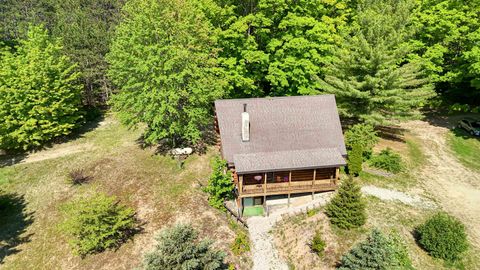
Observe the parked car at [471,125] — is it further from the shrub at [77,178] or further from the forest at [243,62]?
the shrub at [77,178]

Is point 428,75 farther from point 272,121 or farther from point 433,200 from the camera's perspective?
point 272,121

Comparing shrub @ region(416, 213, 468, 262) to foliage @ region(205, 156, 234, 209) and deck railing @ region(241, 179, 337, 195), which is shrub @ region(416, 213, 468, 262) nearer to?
deck railing @ region(241, 179, 337, 195)

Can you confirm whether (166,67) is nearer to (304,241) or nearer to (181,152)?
(181,152)

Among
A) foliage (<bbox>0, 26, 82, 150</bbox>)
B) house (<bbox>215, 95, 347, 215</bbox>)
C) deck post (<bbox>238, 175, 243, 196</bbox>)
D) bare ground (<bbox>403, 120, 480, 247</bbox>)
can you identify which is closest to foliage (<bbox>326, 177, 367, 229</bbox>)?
house (<bbox>215, 95, 347, 215</bbox>)

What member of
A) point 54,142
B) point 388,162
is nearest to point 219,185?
point 388,162

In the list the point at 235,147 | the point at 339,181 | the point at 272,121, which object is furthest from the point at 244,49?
the point at 339,181

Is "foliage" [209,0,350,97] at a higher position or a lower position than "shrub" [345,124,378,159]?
higher
